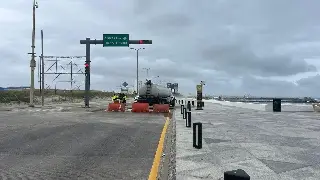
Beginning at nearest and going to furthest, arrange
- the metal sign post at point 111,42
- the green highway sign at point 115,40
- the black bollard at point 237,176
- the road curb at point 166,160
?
the black bollard at point 237,176 → the road curb at point 166,160 → the metal sign post at point 111,42 → the green highway sign at point 115,40

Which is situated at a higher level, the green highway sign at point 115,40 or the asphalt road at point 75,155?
the green highway sign at point 115,40

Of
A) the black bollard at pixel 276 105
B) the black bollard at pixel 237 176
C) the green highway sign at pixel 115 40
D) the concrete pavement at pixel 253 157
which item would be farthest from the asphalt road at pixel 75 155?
the green highway sign at pixel 115 40

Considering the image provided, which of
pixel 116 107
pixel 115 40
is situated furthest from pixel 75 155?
pixel 115 40

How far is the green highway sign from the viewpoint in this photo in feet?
144

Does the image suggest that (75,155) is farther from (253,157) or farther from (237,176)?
(237,176)

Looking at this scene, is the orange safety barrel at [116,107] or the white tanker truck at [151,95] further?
the white tanker truck at [151,95]

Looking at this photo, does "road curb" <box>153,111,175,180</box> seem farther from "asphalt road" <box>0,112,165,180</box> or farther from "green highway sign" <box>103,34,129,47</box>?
"green highway sign" <box>103,34,129,47</box>

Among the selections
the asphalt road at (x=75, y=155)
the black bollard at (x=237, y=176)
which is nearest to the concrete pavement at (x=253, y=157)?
the asphalt road at (x=75, y=155)

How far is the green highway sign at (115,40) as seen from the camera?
4384 cm

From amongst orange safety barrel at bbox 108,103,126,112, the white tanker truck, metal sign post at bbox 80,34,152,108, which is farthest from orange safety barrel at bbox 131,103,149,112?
metal sign post at bbox 80,34,152,108

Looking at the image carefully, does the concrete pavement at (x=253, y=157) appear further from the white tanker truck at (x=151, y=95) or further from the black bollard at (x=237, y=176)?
the white tanker truck at (x=151, y=95)

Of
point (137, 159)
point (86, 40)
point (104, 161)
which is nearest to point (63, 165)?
point (104, 161)

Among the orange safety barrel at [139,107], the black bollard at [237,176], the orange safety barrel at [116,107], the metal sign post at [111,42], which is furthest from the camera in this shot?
the metal sign post at [111,42]

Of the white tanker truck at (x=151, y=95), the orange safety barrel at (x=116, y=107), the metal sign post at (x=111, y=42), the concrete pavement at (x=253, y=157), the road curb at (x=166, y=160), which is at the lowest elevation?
the road curb at (x=166, y=160)
